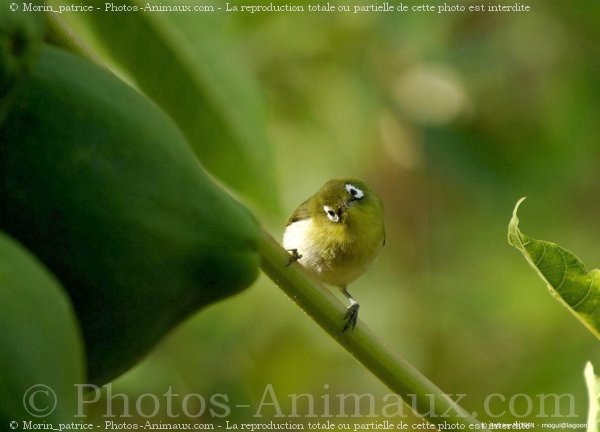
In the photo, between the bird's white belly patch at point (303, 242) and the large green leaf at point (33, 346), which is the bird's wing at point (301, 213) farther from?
the large green leaf at point (33, 346)

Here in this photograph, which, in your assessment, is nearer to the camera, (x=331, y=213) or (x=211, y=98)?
(x=211, y=98)

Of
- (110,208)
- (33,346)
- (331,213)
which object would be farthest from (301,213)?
(33,346)

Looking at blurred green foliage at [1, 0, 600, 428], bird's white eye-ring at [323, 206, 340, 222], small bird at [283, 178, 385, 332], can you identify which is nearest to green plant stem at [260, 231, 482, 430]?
small bird at [283, 178, 385, 332]

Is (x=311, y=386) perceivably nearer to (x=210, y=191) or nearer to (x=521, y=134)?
(x=521, y=134)

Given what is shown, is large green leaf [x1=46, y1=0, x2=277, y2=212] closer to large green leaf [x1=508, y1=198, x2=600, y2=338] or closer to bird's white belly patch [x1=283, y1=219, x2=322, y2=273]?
large green leaf [x1=508, y1=198, x2=600, y2=338]

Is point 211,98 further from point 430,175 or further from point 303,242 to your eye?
point 430,175

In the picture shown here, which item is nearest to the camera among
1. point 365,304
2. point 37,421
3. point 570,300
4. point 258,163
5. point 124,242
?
point 37,421

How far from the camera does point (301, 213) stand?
2326 mm

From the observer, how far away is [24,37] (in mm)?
539

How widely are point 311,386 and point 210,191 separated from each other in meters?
1.66

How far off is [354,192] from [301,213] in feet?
0.54

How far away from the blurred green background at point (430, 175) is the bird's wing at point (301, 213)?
3cm

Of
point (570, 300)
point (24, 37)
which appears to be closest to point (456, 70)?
point (570, 300)

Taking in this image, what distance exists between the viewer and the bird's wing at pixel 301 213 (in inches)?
90.9
